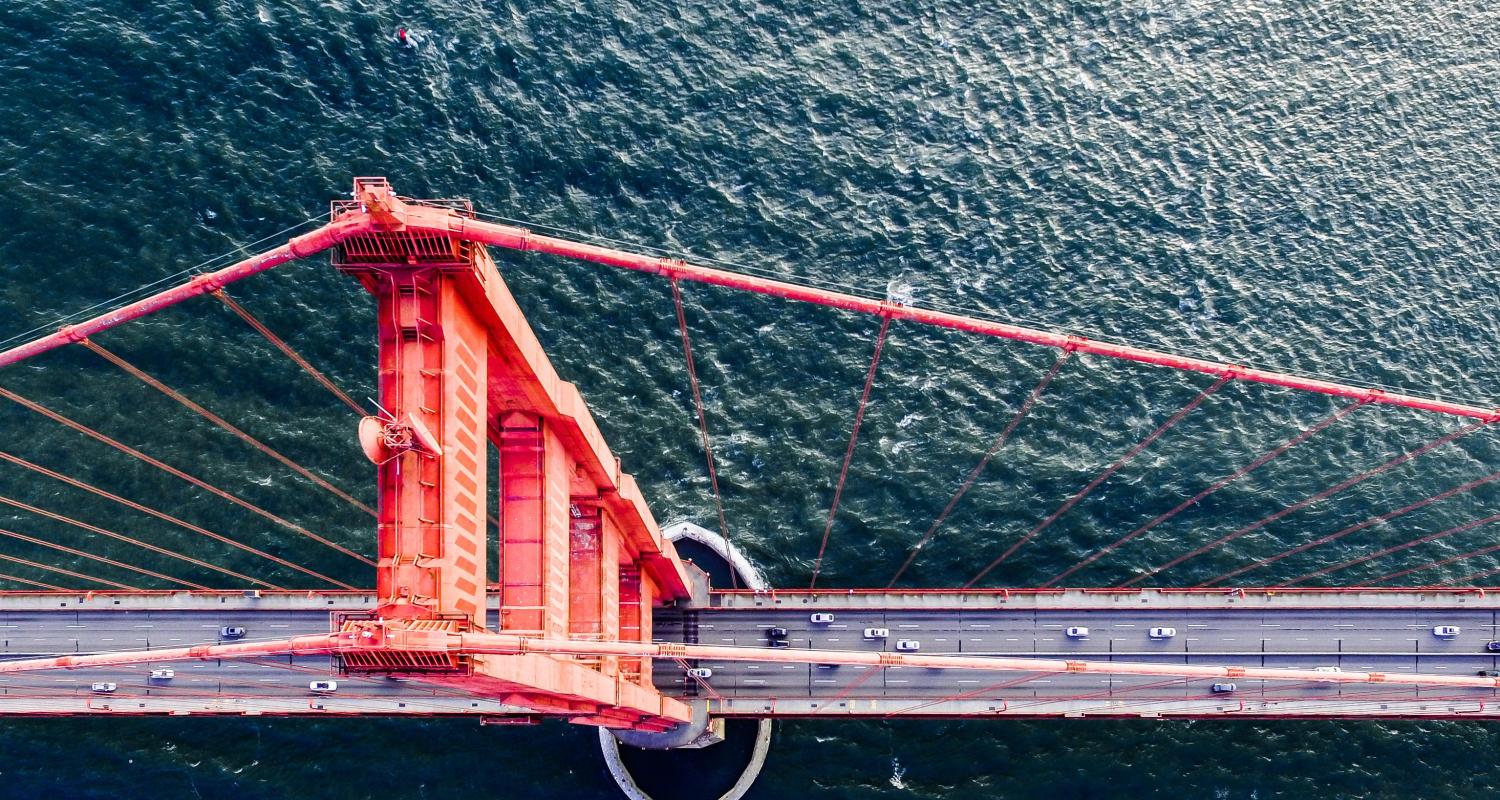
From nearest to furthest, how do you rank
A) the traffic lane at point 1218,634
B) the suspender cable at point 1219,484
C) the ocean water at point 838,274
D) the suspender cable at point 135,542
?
the traffic lane at point 1218,634, the ocean water at point 838,274, the suspender cable at point 135,542, the suspender cable at point 1219,484

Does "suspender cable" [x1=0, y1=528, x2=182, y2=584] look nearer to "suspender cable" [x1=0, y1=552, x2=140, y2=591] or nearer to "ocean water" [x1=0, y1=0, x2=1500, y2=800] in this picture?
"ocean water" [x1=0, y1=0, x2=1500, y2=800]

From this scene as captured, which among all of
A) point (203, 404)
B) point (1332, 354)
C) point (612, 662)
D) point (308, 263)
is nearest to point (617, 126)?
point (308, 263)

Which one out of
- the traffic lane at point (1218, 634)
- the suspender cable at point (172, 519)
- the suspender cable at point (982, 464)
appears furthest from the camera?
the suspender cable at point (982, 464)

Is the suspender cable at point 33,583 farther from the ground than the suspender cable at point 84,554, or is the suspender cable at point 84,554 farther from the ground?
the suspender cable at point 84,554

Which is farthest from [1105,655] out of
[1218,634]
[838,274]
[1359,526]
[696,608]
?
[838,274]

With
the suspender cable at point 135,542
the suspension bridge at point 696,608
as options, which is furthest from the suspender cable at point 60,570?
the suspender cable at point 135,542

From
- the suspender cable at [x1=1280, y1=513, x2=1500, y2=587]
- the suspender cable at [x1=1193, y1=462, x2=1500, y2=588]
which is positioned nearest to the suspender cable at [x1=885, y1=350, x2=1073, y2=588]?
the suspender cable at [x1=1193, y1=462, x2=1500, y2=588]

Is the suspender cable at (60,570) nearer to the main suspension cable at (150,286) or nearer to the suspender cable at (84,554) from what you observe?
the suspender cable at (84,554)
